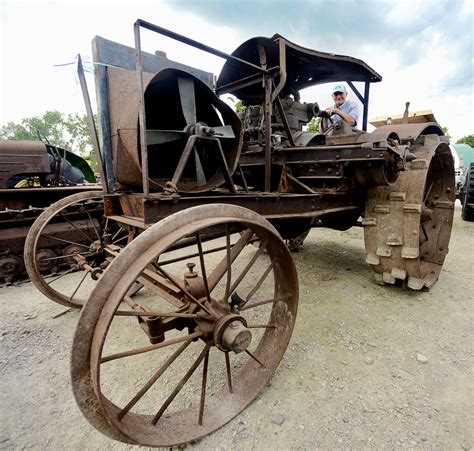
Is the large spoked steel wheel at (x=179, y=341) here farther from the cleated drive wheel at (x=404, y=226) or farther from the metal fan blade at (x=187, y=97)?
the cleated drive wheel at (x=404, y=226)

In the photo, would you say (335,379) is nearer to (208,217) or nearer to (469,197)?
(208,217)

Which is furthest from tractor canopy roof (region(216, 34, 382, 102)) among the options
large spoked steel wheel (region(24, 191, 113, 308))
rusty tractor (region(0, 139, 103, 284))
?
rusty tractor (region(0, 139, 103, 284))

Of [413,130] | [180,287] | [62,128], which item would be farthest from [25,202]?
[62,128]

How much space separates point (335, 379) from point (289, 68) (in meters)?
3.13

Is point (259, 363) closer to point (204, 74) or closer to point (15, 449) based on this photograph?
point (15, 449)

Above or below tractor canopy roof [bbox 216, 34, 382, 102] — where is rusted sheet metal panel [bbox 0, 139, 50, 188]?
below

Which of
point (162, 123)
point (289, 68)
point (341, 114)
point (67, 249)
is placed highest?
point (289, 68)

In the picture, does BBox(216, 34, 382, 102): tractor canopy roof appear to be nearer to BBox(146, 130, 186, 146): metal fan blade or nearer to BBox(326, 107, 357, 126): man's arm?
BBox(326, 107, 357, 126): man's arm

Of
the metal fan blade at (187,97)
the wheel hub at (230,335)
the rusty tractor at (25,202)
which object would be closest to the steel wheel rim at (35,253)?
the rusty tractor at (25,202)

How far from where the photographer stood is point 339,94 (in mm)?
4887

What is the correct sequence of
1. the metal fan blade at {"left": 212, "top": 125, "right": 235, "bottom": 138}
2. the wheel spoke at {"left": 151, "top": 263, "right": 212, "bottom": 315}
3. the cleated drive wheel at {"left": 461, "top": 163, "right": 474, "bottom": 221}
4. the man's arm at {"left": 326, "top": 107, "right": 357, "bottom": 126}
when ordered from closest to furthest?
1. the wheel spoke at {"left": 151, "top": 263, "right": 212, "bottom": 315}
2. the metal fan blade at {"left": 212, "top": 125, "right": 235, "bottom": 138}
3. the man's arm at {"left": 326, "top": 107, "right": 357, "bottom": 126}
4. the cleated drive wheel at {"left": 461, "top": 163, "right": 474, "bottom": 221}

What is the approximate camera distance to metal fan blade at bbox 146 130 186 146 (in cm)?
217

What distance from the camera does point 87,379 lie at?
4.19ft

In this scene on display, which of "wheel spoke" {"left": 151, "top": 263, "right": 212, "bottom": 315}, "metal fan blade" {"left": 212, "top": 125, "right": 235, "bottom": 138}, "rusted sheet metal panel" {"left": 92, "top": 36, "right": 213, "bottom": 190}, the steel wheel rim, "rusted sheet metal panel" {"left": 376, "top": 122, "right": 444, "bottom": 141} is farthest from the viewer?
"rusted sheet metal panel" {"left": 376, "top": 122, "right": 444, "bottom": 141}
